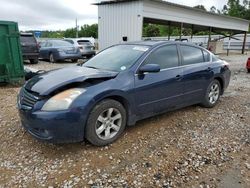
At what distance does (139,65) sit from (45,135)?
1.80 meters

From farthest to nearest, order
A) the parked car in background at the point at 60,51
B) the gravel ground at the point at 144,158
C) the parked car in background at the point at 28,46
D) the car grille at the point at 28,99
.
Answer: the parked car in background at the point at 60,51 < the parked car in background at the point at 28,46 < the car grille at the point at 28,99 < the gravel ground at the point at 144,158

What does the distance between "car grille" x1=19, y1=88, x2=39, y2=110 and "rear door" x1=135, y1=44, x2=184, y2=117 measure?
1523 millimetres

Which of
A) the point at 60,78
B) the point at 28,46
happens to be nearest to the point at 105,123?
the point at 60,78

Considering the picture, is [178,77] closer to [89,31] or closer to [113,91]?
[113,91]

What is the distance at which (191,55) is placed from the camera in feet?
16.7

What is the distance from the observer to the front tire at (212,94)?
5.44 metres

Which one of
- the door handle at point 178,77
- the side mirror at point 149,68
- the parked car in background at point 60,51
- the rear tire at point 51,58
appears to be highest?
the side mirror at point 149,68

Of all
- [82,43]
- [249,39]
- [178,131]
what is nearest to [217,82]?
[178,131]

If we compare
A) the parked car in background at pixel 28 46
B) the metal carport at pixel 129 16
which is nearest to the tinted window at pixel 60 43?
the parked car in background at pixel 28 46

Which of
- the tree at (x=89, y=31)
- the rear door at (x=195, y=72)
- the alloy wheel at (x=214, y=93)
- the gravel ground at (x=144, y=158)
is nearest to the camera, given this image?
the gravel ground at (x=144, y=158)

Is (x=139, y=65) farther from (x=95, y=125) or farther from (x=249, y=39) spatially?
(x=249, y=39)

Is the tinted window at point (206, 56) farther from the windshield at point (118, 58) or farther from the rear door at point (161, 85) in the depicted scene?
the windshield at point (118, 58)

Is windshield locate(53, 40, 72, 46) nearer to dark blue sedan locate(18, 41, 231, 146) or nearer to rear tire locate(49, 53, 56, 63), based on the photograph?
rear tire locate(49, 53, 56, 63)

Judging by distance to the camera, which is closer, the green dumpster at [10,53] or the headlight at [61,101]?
the headlight at [61,101]
